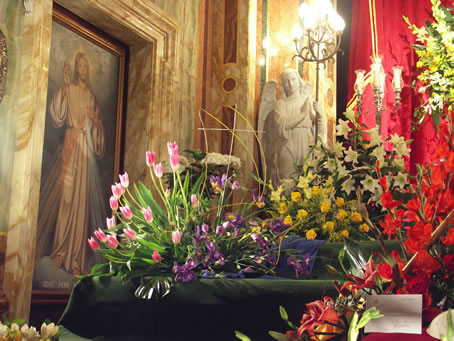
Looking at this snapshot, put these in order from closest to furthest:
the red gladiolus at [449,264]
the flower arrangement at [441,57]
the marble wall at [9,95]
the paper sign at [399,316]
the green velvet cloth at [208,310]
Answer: the paper sign at [399,316] < the red gladiolus at [449,264] < the green velvet cloth at [208,310] < the marble wall at [9,95] < the flower arrangement at [441,57]

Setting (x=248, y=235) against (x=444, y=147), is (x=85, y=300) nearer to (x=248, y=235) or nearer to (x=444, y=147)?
(x=248, y=235)

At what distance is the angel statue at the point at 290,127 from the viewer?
5.51 m

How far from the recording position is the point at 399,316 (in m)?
0.72

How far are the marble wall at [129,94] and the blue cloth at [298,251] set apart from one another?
189 centimetres

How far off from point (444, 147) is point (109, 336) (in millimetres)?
1052

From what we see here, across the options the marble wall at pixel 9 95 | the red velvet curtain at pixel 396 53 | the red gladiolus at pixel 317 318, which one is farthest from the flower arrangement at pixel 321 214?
the red velvet curtain at pixel 396 53

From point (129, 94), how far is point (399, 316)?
4.73m

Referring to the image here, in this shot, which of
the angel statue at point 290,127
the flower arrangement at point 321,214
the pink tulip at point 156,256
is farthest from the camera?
the angel statue at point 290,127

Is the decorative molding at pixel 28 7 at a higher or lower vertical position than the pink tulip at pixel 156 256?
higher

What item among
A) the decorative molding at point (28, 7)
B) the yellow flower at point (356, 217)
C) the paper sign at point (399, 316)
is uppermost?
the decorative molding at point (28, 7)

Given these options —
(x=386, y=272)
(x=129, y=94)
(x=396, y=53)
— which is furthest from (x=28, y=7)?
(x=396, y=53)

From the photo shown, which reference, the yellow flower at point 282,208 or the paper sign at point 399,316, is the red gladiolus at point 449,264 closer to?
the paper sign at point 399,316

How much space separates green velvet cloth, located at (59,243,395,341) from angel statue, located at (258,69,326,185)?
13.3 feet

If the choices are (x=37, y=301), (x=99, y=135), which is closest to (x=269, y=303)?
(x=37, y=301)
